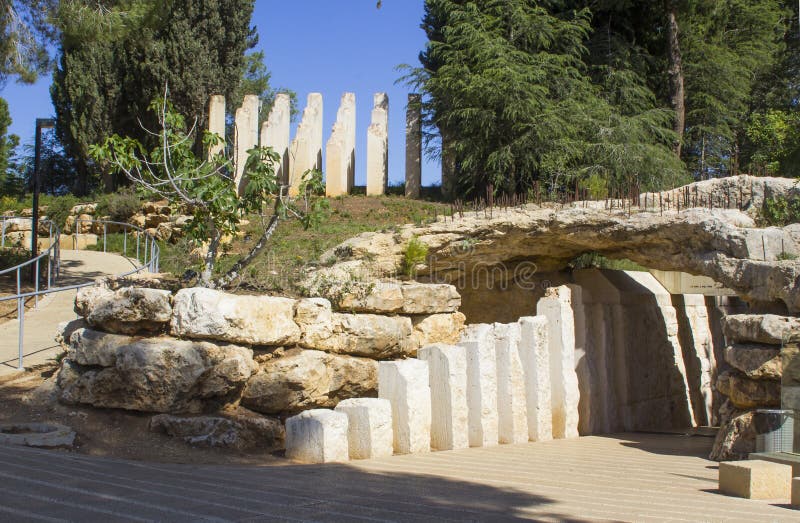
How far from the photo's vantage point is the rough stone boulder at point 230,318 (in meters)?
7.79

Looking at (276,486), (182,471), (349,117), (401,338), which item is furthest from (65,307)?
(349,117)

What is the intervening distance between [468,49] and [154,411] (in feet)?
46.1

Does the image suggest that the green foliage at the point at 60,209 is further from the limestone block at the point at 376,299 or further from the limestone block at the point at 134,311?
the limestone block at the point at 376,299

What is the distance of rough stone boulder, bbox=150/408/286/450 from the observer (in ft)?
24.0

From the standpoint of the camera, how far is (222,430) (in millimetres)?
7441

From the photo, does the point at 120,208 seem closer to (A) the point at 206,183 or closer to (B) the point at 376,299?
(A) the point at 206,183

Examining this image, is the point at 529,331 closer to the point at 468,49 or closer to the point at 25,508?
the point at 25,508

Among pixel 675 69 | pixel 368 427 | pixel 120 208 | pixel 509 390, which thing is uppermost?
pixel 675 69

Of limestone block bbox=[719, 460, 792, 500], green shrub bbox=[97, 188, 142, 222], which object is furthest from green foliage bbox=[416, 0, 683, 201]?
limestone block bbox=[719, 460, 792, 500]

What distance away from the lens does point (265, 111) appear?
37875mm

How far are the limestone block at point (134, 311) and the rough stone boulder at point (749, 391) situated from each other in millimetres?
5992

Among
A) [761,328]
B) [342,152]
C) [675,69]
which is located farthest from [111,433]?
[675,69]

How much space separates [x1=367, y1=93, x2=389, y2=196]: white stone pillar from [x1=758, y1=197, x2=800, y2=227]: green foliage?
476 inches

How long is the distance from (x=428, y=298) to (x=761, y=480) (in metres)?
5.14
